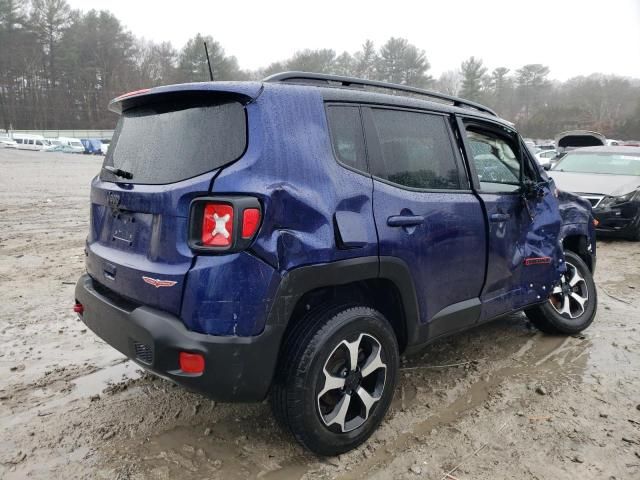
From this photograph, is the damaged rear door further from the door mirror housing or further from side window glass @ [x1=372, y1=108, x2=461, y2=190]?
side window glass @ [x1=372, y1=108, x2=461, y2=190]

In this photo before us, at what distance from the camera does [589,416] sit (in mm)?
3023

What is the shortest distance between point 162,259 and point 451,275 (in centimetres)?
168

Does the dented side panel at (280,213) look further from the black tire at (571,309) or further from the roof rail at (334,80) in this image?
the black tire at (571,309)

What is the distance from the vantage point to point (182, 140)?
241 cm

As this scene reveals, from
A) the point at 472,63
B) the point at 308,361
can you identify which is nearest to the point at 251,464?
the point at 308,361

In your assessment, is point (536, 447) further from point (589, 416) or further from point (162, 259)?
point (162, 259)

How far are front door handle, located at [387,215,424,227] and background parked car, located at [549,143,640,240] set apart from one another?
268 inches

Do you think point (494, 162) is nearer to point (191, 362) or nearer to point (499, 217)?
point (499, 217)

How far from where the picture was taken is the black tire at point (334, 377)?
234 centimetres

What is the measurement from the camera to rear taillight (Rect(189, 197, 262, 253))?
2119mm

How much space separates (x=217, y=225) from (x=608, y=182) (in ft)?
28.4

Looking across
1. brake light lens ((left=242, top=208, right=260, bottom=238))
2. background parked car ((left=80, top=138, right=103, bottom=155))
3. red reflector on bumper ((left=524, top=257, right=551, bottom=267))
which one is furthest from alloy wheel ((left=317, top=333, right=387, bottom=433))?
background parked car ((left=80, top=138, right=103, bottom=155))

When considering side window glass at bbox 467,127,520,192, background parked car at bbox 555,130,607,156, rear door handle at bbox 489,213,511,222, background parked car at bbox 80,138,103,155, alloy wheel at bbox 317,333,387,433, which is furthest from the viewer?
background parked car at bbox 80,138,103,155

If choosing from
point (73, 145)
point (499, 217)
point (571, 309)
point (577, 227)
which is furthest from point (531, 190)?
point (73, 145)
